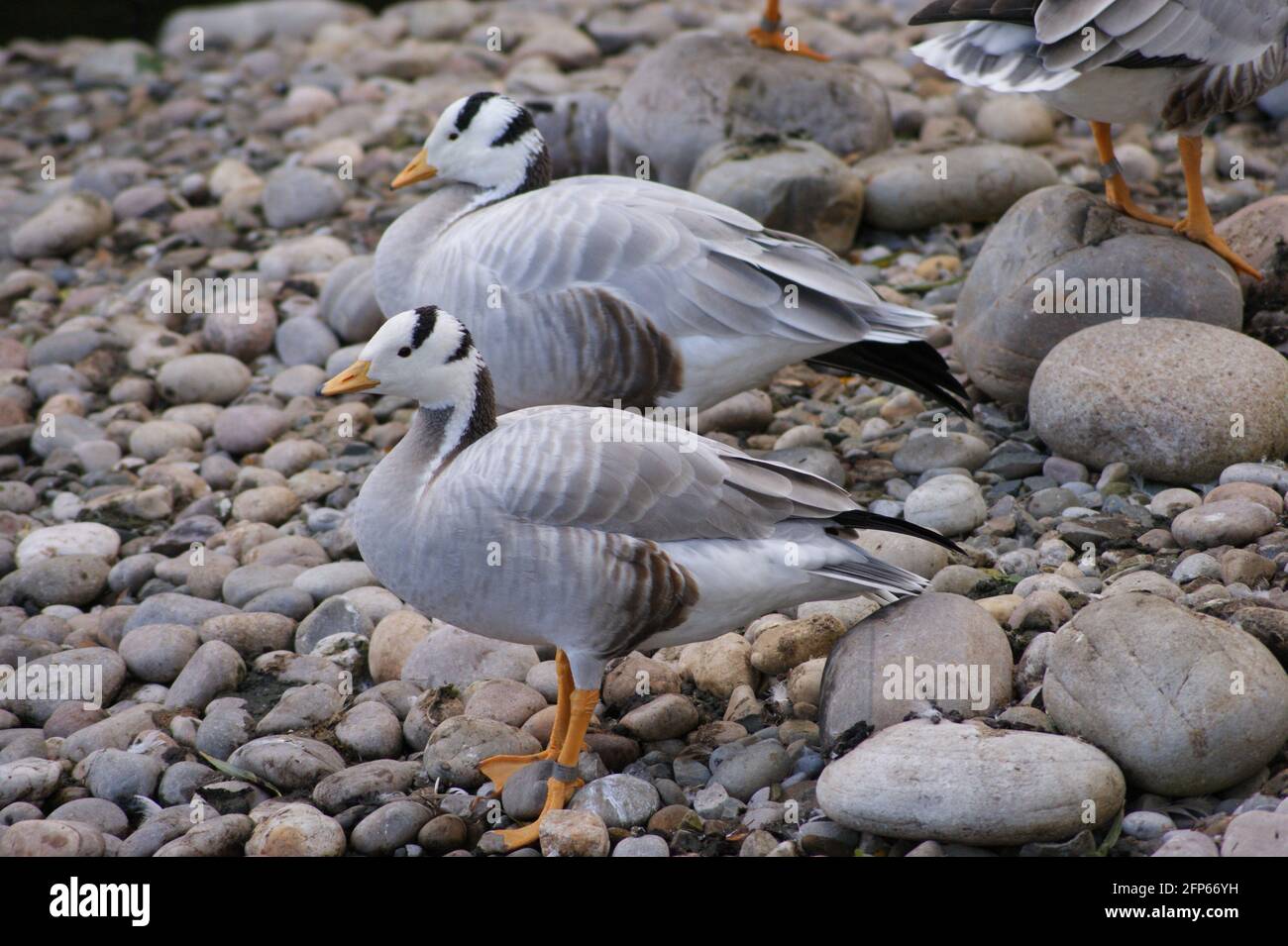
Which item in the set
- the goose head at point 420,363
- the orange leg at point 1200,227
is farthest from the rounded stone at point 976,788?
the orange leg at point 1200,227

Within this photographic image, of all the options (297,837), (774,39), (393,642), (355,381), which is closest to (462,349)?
(355,381)

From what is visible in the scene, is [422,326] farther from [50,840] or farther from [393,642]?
[50,840]

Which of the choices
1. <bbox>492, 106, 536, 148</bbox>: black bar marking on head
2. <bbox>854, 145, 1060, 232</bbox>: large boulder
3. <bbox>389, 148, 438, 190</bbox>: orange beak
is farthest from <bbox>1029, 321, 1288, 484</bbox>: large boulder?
<bbox>389, 148, 438, 190</bbox>: orange beak

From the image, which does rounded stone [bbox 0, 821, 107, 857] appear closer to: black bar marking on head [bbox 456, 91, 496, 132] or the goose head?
the goose head

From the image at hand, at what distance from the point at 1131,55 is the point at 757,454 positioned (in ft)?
7.29

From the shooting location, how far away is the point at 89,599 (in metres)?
5.78

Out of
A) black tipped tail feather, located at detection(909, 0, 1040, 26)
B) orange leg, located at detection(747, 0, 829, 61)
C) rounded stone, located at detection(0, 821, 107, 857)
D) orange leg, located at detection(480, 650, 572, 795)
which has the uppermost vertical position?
black tipped tail feather, located at detection(909, 0, 1040, 26)

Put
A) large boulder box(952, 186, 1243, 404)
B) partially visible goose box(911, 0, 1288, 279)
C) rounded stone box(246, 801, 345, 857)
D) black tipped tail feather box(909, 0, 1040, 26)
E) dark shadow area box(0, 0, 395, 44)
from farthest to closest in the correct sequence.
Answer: dark shadow area box(0, 0, 395, 44)
large boulder box(952, 186, 1243, 404)
black tipped tail feather box(909, 0, 1040, 26)
partially visible goose box(911, 0, 1288, 279)
rounded stone box(246, 801, 345, 857)

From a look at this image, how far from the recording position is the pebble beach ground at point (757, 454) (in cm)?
386

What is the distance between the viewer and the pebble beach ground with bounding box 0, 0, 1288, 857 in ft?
12.6

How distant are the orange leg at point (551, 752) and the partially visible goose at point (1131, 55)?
2.99 metres

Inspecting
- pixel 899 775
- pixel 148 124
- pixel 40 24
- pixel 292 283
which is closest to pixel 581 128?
pixel 292 283

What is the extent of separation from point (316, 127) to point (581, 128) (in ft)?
8.82

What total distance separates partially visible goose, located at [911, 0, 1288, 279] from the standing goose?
1.06m
